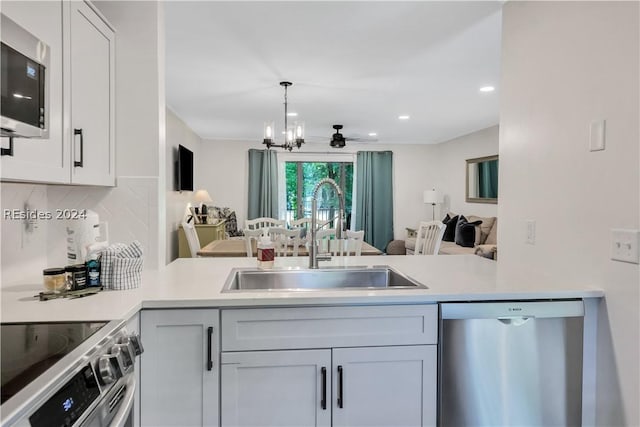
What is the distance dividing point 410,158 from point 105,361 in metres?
7.38

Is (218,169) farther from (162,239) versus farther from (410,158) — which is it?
(162,239)

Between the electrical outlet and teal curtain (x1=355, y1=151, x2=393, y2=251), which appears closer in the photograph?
the electrical outlet

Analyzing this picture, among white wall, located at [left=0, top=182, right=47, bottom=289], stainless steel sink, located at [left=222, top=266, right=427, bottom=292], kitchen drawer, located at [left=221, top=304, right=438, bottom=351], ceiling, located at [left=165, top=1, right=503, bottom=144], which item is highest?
ceiling, located at [left=165, top=1, right=503, bottom=144]

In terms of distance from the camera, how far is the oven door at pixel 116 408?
89 centimetres

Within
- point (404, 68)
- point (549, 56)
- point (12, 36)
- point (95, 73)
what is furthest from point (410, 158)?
point (12, 36)

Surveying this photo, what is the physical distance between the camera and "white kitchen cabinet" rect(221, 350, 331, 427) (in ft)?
4.38

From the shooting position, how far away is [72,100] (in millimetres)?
1416

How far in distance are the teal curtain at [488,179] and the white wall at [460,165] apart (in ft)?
0.46

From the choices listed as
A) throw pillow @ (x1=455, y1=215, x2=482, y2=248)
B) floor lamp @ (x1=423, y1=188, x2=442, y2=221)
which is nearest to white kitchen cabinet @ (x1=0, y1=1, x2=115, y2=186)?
throw pillow @ (x1=455, y1=215, x2=482, y2=248)

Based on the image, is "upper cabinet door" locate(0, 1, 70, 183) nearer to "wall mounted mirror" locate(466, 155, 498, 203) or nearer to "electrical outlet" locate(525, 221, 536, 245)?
"electrical outlet" locate(525, 221, 536, 245)

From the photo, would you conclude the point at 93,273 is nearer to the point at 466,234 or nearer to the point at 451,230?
Result: the point at 466,234

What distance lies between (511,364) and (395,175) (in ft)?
21.4

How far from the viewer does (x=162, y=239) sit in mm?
1912

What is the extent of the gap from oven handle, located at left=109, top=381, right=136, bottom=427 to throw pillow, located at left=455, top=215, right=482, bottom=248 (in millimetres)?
5166
